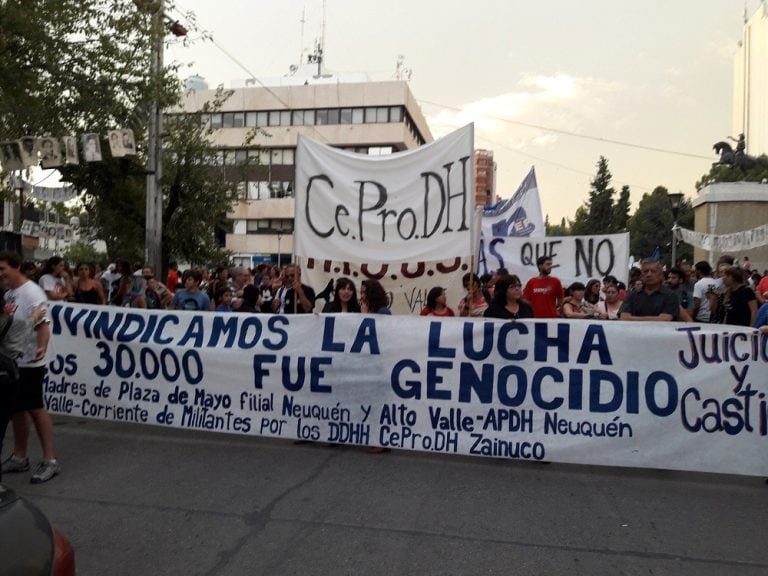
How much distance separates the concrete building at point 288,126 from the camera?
194ft

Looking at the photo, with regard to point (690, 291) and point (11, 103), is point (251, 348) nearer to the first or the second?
point (11, 103)

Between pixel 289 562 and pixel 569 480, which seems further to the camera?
pixel 569 480

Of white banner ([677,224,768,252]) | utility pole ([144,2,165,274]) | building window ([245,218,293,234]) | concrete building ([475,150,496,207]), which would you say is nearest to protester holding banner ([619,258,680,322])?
white banner ([677,224,768,252])

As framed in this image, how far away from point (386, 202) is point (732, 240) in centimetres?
1385

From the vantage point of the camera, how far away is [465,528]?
446 cm

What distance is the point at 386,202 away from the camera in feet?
24.5

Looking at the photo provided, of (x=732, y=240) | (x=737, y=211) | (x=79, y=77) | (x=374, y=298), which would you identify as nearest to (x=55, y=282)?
(x=79, y=77)

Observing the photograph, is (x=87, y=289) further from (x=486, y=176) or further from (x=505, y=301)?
(x=486, y=176)

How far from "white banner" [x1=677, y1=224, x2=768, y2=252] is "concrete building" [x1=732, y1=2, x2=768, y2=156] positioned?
7282 cm

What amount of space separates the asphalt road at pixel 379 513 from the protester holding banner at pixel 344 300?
4.69ft

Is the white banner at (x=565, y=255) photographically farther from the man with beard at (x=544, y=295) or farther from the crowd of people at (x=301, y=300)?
the man with beard at (x=544, y=295)

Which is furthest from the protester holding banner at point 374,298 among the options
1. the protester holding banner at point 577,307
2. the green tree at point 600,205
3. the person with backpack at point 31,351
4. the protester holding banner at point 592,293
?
the green tree at point 600,205

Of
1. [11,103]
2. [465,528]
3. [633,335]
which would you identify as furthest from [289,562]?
[11,103]

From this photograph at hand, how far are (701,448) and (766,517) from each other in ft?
2.82
